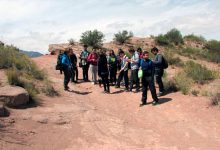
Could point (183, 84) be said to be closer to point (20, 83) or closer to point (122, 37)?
point (20, 83)

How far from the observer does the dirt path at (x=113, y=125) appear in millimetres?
9875

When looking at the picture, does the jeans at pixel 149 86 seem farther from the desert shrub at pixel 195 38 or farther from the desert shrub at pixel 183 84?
the desert shrub at pixel 195 38

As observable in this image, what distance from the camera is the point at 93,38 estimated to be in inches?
1251

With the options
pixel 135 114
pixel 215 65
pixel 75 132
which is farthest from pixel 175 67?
pixel 75 132

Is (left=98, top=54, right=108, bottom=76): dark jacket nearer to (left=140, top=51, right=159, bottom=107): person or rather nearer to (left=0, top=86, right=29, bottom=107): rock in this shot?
(left=140, top=51, right=159, bottom=107): person

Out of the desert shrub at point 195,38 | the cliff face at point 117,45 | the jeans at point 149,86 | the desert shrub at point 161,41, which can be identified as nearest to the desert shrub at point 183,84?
the jeans at point 149,86

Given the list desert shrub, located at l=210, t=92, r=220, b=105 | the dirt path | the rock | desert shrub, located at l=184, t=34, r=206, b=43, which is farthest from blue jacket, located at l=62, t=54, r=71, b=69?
desert shrub, located at l=184, t=34, r=206, b=43

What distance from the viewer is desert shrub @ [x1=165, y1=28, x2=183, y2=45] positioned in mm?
34875

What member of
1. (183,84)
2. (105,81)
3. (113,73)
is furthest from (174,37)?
(183,84)

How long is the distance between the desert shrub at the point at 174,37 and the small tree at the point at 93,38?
6.49m

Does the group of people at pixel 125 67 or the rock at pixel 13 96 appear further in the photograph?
the group of people at pixel 125 67

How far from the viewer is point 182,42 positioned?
35.4 meters

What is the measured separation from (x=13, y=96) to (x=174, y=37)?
994 inches

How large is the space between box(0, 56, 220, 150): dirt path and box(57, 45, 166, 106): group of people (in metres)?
0.90
